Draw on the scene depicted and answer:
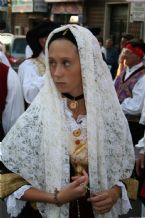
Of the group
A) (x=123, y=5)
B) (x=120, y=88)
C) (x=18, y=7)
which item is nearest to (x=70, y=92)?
(x=120, y=88)

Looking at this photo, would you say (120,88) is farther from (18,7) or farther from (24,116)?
(18,7)

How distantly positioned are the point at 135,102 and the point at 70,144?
9.20 feet

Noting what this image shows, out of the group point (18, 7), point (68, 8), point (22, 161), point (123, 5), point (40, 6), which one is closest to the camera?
point (22, 161)

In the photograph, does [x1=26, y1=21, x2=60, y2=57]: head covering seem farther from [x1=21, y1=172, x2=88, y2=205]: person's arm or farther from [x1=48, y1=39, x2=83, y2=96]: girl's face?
[x1=21, y1=172, x2=88, y2=205]: person's arm

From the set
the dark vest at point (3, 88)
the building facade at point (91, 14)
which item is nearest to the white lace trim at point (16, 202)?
the dark vest at point (3, 88)

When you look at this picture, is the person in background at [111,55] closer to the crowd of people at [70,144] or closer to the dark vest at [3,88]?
the dark vest at [3,88]

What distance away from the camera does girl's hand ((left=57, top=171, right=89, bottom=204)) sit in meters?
1.88

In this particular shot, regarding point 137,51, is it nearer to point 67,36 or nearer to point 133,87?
point 133,87

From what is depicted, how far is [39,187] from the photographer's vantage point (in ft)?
6.48

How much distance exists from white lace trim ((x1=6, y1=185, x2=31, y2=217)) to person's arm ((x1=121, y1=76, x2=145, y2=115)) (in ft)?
9.26

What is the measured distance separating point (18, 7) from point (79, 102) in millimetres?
23939

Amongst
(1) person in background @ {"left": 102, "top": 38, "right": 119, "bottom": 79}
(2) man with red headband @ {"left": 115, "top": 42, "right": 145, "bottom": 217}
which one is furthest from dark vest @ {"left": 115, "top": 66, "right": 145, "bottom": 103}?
(1) person in background @ {"left": 102, "top": 38, "right": 119, "bottom": 79}

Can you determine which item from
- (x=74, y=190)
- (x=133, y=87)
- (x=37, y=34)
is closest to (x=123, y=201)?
(x=74, y=190)

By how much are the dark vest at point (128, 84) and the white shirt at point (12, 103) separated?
203 centimetres
